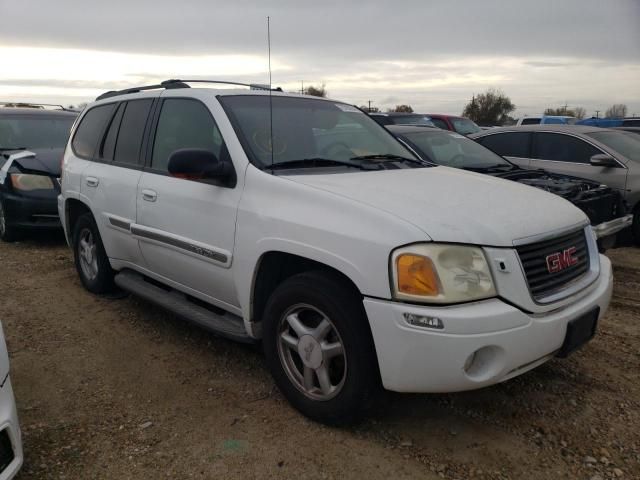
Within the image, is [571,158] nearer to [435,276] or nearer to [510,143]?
[510,143]

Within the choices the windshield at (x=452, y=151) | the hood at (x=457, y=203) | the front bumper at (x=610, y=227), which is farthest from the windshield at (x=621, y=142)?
the hood at (x=457, y=203)

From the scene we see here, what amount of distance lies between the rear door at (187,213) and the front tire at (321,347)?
1.56 feet

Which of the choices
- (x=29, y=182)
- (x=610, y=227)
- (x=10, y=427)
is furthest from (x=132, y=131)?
(x=610, y=227)

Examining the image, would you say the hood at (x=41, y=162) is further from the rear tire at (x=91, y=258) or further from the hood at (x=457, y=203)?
the hood at (x=457, y=203)

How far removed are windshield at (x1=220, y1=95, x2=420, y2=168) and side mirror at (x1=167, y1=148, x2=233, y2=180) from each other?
21cm

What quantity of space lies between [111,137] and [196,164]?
183 cm

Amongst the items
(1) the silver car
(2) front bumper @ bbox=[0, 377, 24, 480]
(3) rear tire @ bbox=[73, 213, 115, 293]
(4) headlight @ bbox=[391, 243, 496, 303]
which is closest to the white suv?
(4) headlight @ bbox=[391, 243, 496, 303]

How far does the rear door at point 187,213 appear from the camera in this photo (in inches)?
129

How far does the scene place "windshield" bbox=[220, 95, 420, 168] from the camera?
3.37 metres

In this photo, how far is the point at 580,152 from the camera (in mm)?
7301

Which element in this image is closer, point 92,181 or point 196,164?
point 196,164

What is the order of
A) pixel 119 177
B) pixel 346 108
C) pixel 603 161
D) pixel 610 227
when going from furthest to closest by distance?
pixel 603 161 → pixel 610 227 → pixel 346 108 → pixel 119 177

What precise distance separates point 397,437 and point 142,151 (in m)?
2.69

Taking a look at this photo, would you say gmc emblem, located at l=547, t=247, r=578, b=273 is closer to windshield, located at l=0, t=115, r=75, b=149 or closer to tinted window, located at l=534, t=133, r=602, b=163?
tinted window, located at l=534, t=133, r=602, b=163
